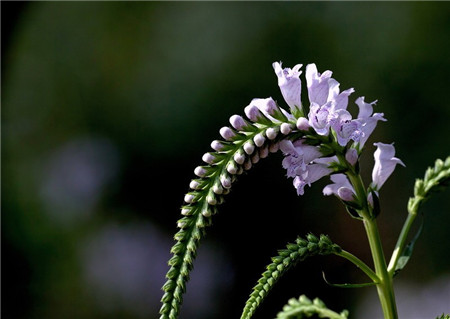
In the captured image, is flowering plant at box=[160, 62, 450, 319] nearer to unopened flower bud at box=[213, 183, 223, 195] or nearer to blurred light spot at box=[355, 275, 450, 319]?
unopened flower bud at box=[213, 183, 223, 195]

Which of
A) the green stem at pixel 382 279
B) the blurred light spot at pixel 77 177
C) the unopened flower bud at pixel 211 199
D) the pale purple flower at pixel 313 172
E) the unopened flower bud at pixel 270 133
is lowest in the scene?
the green stem at pixel 382 279

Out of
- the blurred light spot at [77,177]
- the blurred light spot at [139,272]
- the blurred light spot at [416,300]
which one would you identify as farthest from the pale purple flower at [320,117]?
the blurred light spot at [77,177]

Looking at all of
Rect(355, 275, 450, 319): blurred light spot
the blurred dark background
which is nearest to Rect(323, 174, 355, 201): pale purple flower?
the blurred dark background

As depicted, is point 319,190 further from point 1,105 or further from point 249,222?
point 1,105

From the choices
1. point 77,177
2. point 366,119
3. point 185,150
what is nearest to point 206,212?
point 366,119

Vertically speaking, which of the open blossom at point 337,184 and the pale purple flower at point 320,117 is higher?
the pale purple flower at point 320,117

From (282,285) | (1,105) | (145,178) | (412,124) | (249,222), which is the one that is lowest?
(282,285)

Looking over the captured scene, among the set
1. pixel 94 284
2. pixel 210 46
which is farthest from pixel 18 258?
pixel 210 46

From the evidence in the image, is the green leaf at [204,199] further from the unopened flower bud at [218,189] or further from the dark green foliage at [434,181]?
the dark green foliage at [434,181]
